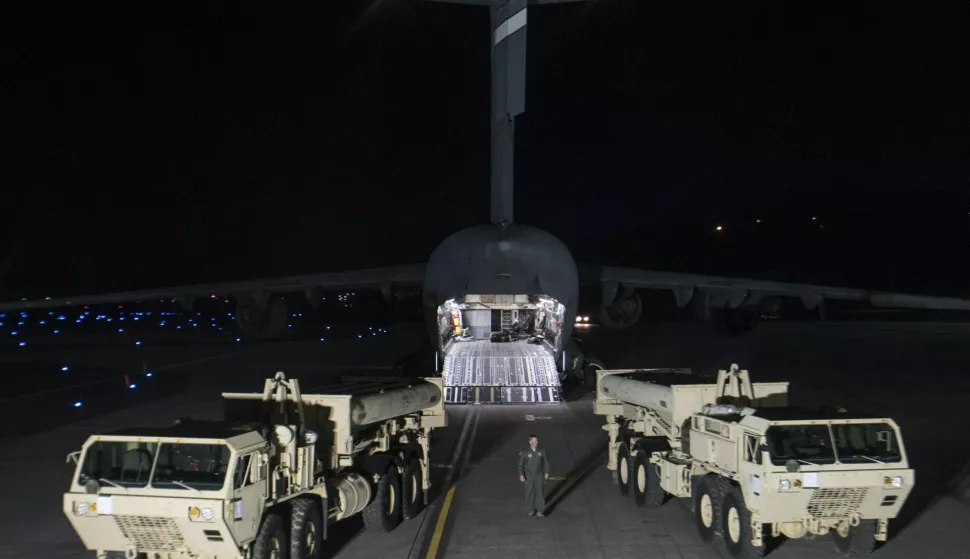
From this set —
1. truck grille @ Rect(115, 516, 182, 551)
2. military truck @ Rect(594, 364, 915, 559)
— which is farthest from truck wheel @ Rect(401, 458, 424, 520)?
truck grille @ Rect(115, 516, 182, 551)

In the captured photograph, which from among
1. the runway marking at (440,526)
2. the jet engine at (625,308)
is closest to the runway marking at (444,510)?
the runway marking at (440,526)

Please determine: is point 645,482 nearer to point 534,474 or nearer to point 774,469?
point 534,474

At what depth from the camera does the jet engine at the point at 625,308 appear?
2920 cm

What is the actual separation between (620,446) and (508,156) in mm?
10763

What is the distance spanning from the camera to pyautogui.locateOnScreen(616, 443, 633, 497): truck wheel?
42.7 ft

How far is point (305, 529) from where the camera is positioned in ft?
30.3

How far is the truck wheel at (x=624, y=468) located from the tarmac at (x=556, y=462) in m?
0.16

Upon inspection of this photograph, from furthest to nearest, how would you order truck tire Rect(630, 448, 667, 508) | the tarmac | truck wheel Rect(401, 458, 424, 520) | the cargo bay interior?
the cargo bay interior → truck tire Rect(630, 448, 667, 508) → truck wheel Rect(401, 458, 424, 520) → the tarmac

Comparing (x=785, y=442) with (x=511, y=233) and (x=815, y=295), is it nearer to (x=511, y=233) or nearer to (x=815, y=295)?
(x=511, y=233)

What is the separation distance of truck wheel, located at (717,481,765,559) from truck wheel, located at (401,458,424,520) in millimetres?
4000

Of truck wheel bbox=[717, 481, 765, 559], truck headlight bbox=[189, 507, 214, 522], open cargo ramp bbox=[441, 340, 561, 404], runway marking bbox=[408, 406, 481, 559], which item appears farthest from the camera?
open cargo ramp bbox=[441, 340, 561, 404]

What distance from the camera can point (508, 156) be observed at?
2264cm

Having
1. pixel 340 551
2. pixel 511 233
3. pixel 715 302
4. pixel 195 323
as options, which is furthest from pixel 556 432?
pixel 195 323

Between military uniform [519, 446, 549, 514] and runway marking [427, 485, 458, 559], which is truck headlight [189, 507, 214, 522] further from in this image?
military uniform [519, 446, 549, 514]
